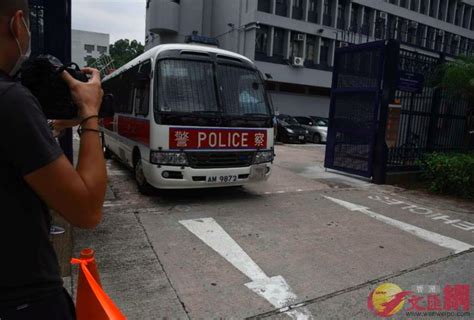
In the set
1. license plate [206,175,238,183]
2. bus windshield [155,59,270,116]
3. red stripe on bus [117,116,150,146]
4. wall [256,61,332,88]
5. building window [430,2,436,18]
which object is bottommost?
license plate [206,175,238,183]

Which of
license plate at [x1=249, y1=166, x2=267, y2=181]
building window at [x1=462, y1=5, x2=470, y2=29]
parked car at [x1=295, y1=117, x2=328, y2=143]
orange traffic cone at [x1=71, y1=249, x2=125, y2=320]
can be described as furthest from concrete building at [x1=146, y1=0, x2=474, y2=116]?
orange traffic cone at [x1=71, y1=249, x2=125, y2=320]

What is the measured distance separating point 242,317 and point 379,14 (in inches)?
1352

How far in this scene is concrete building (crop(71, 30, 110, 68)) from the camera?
7881 cm

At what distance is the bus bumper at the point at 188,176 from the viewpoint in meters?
6.23

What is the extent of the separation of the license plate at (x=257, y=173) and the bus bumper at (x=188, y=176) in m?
0.17

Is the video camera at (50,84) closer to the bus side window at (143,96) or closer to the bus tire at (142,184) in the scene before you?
the bus side window at (143,96)

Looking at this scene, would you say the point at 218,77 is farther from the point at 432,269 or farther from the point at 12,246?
the point at 12,246

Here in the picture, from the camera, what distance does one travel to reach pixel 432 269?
4422 millimetres

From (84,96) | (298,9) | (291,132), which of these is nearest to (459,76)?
(84,96)

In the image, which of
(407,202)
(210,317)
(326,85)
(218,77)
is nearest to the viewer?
(210,317)

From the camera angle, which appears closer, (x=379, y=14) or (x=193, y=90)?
(x=193, y=90)

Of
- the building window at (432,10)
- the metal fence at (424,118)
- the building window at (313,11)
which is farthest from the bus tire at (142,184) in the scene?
the building window at (432,10)

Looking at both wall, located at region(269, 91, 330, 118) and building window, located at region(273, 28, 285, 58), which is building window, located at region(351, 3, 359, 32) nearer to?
wall, located at region(269, 91, 330, 118)

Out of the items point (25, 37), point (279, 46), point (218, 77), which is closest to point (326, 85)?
point (279, 46)
